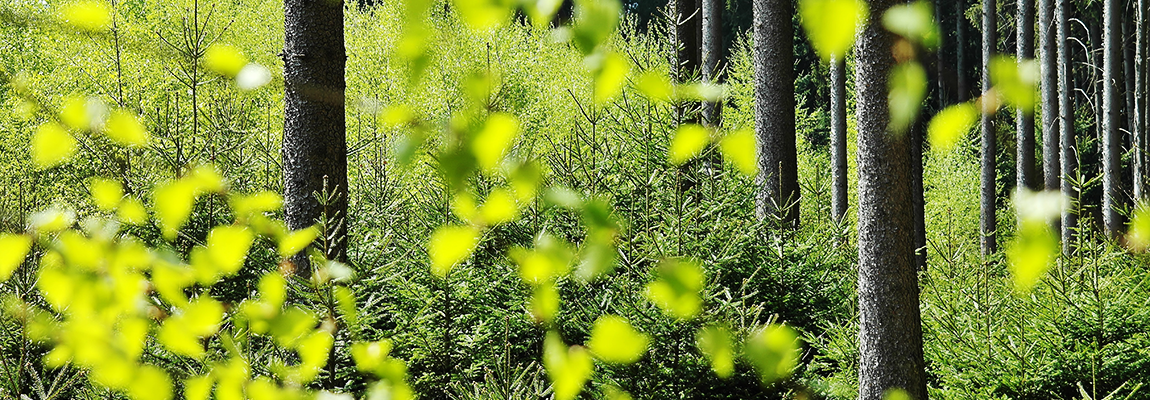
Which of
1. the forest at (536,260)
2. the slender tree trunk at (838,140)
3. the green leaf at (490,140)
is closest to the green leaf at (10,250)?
the forest at (536,260)

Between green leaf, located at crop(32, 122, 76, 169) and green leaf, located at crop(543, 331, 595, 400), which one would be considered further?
green leaf, located at crop(32, 122, 76, 169)

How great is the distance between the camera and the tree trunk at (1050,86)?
1130 centimetres

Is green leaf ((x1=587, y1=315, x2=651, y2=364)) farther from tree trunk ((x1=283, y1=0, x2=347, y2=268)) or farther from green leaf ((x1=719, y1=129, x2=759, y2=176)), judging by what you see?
tree trunk ((x1=283, y1=0, x2=347, y2=268))

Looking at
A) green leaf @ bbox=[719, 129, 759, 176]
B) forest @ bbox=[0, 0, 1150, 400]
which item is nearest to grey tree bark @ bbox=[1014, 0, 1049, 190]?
forest @ bbox=[0, 0, 1150, 400]

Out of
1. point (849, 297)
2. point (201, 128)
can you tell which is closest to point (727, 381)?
point (849, 297)

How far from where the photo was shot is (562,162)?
17.7 feet

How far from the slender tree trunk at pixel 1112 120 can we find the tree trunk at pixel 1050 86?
58cm

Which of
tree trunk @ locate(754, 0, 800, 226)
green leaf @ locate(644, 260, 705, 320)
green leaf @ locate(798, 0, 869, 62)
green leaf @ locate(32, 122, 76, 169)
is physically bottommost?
green leaf @ locate(644, 260, 705, 320)

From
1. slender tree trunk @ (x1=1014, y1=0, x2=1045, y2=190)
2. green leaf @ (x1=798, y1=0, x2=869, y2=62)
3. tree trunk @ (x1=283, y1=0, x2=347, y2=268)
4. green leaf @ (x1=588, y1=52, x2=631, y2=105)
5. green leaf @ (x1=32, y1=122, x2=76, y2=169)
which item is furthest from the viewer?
slender tree trunk @ (x1=1014, y1=0, x2=1045, y2=190)

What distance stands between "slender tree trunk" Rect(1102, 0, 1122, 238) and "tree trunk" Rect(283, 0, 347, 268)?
8.60m

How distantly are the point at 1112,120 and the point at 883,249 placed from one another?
802 cm

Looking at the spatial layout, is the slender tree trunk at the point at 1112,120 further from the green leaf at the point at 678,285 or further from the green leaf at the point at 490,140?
the green leaf at the point at 490,140

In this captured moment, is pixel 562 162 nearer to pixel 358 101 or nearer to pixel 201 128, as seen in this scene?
pixel 201 128

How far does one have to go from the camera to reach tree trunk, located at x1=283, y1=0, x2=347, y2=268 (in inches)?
174
